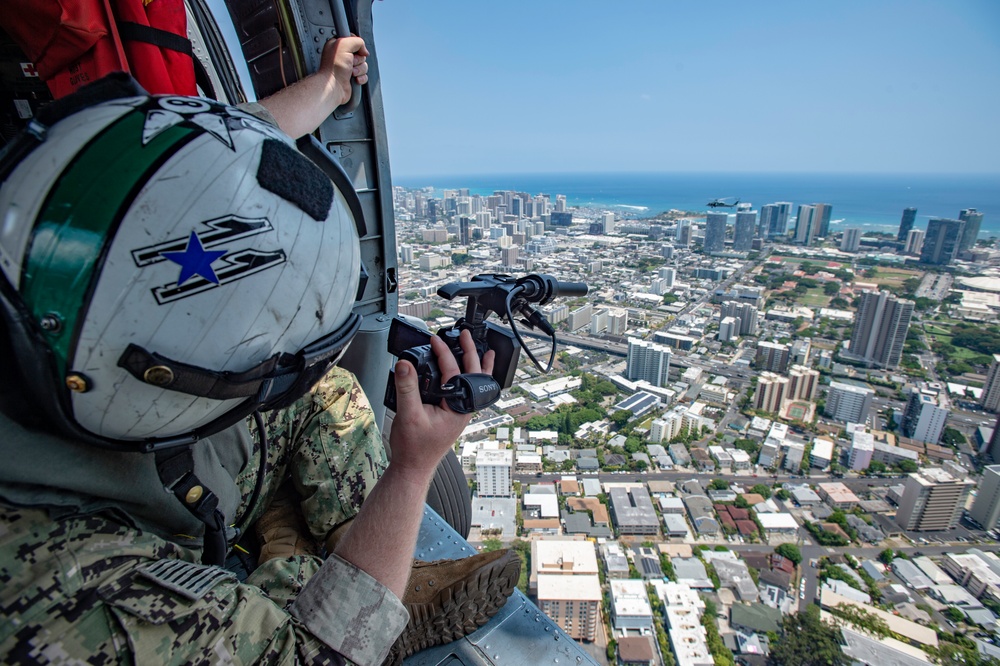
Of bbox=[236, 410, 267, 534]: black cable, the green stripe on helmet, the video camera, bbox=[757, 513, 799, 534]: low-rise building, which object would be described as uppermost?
the green stripe on helmet

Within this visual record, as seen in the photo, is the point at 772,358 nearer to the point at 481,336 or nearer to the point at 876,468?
Answer: the point at 876,468

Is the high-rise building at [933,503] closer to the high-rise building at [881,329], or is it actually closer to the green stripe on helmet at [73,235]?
the high-rise building at [881,329]

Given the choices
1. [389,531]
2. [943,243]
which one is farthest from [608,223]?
[389,531]

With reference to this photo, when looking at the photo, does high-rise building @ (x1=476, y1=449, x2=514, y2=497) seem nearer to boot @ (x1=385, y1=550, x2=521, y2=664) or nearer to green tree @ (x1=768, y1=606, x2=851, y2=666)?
green tree @ (x1=768, y1=606, x2=851, y2=666)

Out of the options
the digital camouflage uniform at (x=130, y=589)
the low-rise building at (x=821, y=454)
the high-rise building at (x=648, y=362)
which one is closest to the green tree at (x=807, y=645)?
the low-rise building at (x=821, y=454)

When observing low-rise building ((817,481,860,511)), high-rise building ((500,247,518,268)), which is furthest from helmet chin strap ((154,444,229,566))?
high-rise building ((500,247,518,268))
